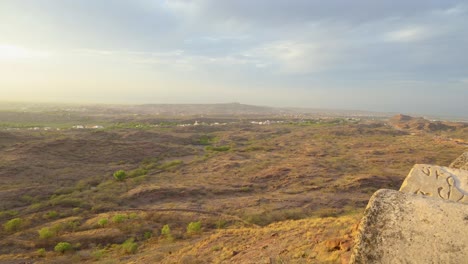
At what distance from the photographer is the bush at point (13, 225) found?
17047 millimetres

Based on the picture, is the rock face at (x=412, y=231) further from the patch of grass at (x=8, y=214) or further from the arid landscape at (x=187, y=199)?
the patch of grass at (x=8, y=214)

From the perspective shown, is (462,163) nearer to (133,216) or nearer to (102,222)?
(133,216)

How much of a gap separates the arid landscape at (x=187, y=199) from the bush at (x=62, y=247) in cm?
4

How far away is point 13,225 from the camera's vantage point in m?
17.3

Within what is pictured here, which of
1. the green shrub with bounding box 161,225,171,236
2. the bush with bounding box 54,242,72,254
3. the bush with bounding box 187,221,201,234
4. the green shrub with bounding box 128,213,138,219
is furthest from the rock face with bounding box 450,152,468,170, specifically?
the bush with bounding box 54,242,72,254

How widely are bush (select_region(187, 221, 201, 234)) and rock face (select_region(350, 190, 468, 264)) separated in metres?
12.3

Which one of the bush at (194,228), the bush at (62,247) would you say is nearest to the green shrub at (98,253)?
the bush at (62,247)

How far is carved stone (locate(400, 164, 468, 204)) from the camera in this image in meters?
7.99

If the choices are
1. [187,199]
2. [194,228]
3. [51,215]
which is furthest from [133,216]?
[51,215]

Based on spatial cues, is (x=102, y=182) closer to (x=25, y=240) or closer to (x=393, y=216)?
(x=25, y=240)

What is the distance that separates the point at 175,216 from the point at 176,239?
3.39 metres

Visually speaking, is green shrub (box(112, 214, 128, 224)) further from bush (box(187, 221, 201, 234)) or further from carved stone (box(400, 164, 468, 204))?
carved stone (box(400, 164, 468, 204))

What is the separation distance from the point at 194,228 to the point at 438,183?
12.0 meters

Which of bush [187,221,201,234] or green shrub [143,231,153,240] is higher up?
bush [187,221,201,234]
